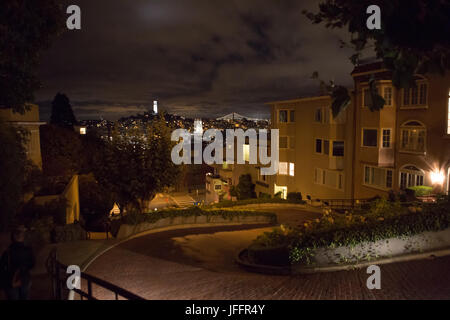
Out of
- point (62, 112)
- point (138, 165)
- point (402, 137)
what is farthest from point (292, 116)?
point (62, 112)

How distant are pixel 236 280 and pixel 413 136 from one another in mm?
17709

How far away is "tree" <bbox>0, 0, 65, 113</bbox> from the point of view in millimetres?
8164

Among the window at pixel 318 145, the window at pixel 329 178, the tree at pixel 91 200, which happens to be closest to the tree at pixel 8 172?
the tree at pixel 91 200

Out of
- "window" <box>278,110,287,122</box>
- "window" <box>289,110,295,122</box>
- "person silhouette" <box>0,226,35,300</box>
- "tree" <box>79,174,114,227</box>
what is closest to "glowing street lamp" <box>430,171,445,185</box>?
"window" <box>289,110,295,122</box>

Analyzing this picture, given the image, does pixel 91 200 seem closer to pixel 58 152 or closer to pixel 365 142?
pixel 58 152

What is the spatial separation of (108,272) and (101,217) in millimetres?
19963

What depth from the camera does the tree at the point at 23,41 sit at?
8164 mm

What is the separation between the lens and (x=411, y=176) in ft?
73.7

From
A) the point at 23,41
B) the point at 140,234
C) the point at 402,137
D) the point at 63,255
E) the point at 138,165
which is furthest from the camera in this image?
the point at 402,137

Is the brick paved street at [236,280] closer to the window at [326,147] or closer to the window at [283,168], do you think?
the window at [326,147]

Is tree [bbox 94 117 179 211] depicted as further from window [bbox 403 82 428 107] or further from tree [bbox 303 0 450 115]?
tree [bbox 303 0 450 115]

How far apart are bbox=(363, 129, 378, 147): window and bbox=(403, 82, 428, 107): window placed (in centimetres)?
282

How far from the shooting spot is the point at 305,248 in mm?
10555
